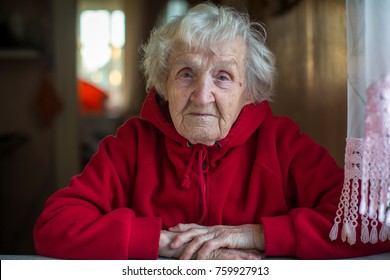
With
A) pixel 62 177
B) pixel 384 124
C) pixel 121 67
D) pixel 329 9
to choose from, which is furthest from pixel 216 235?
pixel 121 67

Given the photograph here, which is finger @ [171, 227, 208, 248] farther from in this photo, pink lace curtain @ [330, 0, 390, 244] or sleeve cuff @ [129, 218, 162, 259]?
pink lace curtain @ [330, 0, 390, 244]

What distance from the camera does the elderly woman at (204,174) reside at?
59.3 inches

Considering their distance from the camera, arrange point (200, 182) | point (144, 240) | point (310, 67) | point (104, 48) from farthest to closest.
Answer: point (104, 48) < point (310, 67) < point (200, 182) < point (144, 240)

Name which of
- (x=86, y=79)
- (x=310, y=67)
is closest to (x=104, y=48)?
(x=86, y=79)

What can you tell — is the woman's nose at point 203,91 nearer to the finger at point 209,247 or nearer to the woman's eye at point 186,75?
the woman's eye at point 186,75

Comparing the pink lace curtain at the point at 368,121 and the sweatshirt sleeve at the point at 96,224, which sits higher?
the pink lace curtain at the point at 368,121

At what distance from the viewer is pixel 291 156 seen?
1.64m

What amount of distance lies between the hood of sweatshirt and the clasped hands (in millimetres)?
79

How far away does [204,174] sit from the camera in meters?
1.63

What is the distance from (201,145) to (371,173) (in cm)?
48

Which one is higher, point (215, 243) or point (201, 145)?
point (201, 145)

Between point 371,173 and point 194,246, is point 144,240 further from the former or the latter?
point 371,173

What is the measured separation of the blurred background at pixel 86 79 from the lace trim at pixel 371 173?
69 centimetres

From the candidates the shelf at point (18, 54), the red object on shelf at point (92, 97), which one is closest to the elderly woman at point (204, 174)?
the shelf at point (18, 54)
